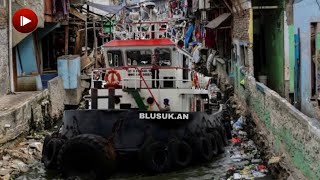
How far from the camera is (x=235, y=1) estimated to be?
67.2ft

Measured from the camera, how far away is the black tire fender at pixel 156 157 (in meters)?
10.7

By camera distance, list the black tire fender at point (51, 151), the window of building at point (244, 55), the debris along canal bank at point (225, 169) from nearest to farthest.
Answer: the debris along canal bank at point (225, 169) → the black tire fender at point (51, 151) → the window of building at point (244, 55)

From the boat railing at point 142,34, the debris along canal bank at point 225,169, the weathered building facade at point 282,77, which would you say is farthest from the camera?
the boat railing at point 142,34

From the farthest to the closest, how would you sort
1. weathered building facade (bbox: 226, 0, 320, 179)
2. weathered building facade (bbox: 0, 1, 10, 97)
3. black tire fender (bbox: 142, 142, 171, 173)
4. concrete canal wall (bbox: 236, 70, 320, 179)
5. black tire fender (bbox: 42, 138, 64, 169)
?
weathered building facade (bbox: 0, 1, 10, 97) < black tire fender (bbox: 42, 138, 64, 169) < black tire fender (bbox: 142, 142, 171, 173) < weathered building facade (bbox: 226, 0, 320, 179) < concrete canal wall (bbox: 236, 70, 320, 179)

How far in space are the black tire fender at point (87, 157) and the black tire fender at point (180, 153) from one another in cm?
128

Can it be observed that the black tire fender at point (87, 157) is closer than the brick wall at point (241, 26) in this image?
Yes

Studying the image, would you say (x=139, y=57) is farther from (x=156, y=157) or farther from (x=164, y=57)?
(x=156, y=157)

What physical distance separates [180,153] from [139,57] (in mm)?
2713

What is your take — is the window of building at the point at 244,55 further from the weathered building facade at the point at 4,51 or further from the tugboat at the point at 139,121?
the weathered building facade at the point at 4,51

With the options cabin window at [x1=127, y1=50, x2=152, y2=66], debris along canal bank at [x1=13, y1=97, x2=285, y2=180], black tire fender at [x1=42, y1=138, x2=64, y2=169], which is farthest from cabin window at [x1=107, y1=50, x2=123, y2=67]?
debris along canal bank at [x1=13, y1=97, x2=285, y2=180]

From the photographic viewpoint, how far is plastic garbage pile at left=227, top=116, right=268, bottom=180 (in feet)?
34.3

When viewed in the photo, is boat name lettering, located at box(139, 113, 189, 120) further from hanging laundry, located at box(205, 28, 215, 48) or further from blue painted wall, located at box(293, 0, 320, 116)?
hanging laundry, located at box(205, 28, 215, 48)

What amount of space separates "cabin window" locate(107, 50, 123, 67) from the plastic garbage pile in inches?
141

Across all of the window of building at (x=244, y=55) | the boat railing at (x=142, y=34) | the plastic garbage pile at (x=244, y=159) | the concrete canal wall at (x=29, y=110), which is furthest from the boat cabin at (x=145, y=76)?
the window of building at (x=244, y=55)
